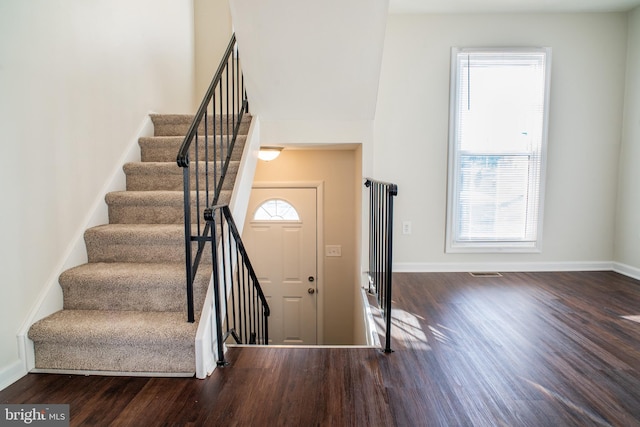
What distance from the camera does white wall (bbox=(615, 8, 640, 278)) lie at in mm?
3406

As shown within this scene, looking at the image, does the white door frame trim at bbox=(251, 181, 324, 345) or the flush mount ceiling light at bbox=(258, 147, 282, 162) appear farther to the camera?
the white door frame trim at bbox=(251, 181, 324, 345)

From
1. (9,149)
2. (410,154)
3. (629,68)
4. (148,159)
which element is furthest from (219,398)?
(629,68)

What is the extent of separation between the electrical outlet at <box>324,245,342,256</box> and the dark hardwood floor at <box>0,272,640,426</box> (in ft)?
5.70

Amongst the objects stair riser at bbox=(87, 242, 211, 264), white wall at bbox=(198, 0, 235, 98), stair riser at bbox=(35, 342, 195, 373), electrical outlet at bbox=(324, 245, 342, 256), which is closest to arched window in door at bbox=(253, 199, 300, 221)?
electrical outlet at bbox=(324, 245, 342, 256)

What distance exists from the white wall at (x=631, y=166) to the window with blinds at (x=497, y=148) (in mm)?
802

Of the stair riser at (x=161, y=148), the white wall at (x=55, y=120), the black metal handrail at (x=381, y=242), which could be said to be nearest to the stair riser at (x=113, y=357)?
the white wall at (x=55, y=120)

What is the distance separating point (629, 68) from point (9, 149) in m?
5.07

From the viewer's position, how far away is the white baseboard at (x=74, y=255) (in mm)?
1804

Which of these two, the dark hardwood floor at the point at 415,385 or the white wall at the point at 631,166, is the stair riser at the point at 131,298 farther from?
the white wall at the point at 631,166

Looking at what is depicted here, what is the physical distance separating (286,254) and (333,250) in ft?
1.85

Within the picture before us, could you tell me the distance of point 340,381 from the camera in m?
1.73

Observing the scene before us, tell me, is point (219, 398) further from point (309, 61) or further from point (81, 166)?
point (309, 61)

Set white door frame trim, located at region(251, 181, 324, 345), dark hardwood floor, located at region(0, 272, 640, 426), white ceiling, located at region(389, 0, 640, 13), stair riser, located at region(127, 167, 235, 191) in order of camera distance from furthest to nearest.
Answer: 1. white door frame trim, located at region(251, 181, 324, 345)
2. white ceiling, located at region(389, 0, 640, 13)
3. stair riser, located at region(127, 167, 235, 191)
4. dark hardwood floor, located at region(0, 272, 640, 426)

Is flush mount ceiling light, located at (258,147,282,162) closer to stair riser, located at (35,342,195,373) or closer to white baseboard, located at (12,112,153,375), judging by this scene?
white baseboard, located at (12,112,153,375)
